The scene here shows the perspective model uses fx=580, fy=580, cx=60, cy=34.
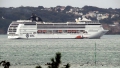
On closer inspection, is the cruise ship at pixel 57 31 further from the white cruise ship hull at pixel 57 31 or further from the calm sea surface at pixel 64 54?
the calm sea surface at pixel 64 54

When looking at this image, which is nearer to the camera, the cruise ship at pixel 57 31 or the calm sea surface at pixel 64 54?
the calm sea surface at pixel 64 54

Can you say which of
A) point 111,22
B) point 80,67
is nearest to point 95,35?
point 80,67

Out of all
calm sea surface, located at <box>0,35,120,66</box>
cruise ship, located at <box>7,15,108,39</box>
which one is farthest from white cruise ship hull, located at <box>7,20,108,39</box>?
calm sea surface, located at <box>0,35,120,66</box>

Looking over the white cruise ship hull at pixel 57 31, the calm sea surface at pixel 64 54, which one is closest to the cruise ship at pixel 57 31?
the white cruise ship hull at pixel 57 31

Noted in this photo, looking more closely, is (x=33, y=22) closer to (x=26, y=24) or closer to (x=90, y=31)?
(x=26, y=24)

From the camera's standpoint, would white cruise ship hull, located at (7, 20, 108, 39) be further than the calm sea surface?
Yes

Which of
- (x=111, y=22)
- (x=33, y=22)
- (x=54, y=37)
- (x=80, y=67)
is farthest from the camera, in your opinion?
(x=111, y=22)

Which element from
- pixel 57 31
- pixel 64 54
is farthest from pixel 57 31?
pixel 64 54

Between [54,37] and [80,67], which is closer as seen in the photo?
[80,67]

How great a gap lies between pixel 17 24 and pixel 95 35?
16960mm

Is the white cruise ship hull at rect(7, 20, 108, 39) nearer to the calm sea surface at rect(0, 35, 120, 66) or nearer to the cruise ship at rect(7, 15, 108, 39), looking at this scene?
the cruise ship at rect(7, 15, 108, 39)

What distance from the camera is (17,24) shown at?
114 metres

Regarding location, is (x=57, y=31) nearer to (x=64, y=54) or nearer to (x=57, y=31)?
(x=57, y=31)

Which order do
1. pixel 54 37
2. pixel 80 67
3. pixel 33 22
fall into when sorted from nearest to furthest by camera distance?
pixel 80 67 < pixel 54 37 < pixel 33 22
